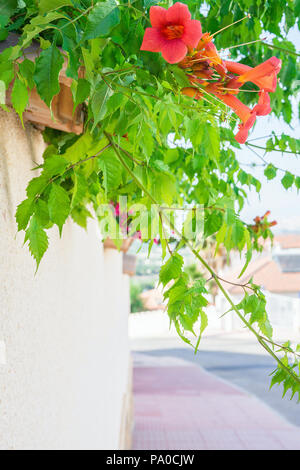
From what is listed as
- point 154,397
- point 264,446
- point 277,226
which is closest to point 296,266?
Result: point 154,397

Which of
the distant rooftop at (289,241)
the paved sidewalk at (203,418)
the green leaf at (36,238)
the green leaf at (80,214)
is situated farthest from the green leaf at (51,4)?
the distant rooftop at (289,241)

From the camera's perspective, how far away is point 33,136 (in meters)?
1.30

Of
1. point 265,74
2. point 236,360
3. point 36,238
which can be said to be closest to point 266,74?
point 265,74

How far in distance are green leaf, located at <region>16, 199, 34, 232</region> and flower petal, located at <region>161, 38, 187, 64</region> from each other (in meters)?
0.33

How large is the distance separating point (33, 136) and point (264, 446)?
8709 mm

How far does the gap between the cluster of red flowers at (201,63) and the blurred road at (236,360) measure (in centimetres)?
966

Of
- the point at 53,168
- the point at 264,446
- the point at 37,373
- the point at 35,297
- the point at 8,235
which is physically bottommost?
the point at 264,446

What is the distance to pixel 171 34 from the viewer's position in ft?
2.01

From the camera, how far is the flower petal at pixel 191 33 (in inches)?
24.0

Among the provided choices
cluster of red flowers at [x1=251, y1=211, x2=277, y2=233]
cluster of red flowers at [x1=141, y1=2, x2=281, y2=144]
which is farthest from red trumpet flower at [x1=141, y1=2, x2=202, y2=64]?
cluster of red flowers at [x1=251, y1=211, x2=277, y2=233]

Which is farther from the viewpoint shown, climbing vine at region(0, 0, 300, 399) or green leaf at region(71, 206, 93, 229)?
green leaf at region(71, 206, 93, 229)

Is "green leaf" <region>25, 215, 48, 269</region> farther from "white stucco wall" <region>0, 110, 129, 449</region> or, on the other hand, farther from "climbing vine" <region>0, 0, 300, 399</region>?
"white stucco wall" <region>0, 110, 129, 449</region>

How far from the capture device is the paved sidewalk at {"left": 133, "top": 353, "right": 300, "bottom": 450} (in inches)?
358

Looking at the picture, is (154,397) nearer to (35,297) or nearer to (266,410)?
(266,410)
